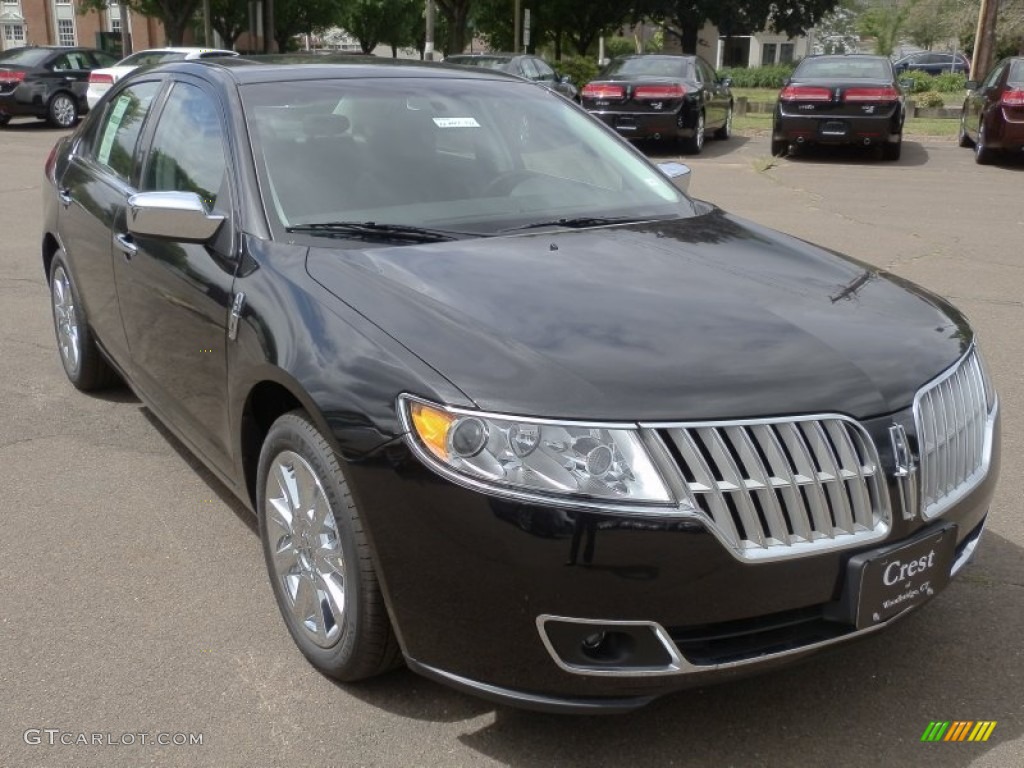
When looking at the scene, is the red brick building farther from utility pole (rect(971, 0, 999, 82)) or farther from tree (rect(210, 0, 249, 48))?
utility pole (rect(971, 0, 999, 82))

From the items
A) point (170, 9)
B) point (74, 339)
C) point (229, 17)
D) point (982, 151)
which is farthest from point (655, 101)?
point (229, 17)

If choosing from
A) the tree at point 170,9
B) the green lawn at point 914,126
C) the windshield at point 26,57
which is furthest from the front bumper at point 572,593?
the tree at point 170,9

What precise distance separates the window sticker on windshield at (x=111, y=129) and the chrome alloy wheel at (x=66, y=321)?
692 millimetres

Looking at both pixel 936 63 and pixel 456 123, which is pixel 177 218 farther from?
pixel 936 63

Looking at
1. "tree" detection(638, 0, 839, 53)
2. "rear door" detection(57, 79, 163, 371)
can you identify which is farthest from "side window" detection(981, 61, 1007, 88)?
"tree" detection(638, 0, 839, 53)

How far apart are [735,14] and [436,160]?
143 feet

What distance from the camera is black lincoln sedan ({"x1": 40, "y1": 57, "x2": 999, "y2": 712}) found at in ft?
7.70

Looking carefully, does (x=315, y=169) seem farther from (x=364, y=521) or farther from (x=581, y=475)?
(x=581, y=475)

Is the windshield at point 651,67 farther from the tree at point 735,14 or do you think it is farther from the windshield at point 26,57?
the tree at point 735,14

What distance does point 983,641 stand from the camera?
3.20 meters

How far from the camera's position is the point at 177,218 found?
11.1ft

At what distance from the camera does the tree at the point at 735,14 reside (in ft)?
141

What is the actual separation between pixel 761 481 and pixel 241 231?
1825 millimetres

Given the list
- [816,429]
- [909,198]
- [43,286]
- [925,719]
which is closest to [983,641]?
[925,719]
